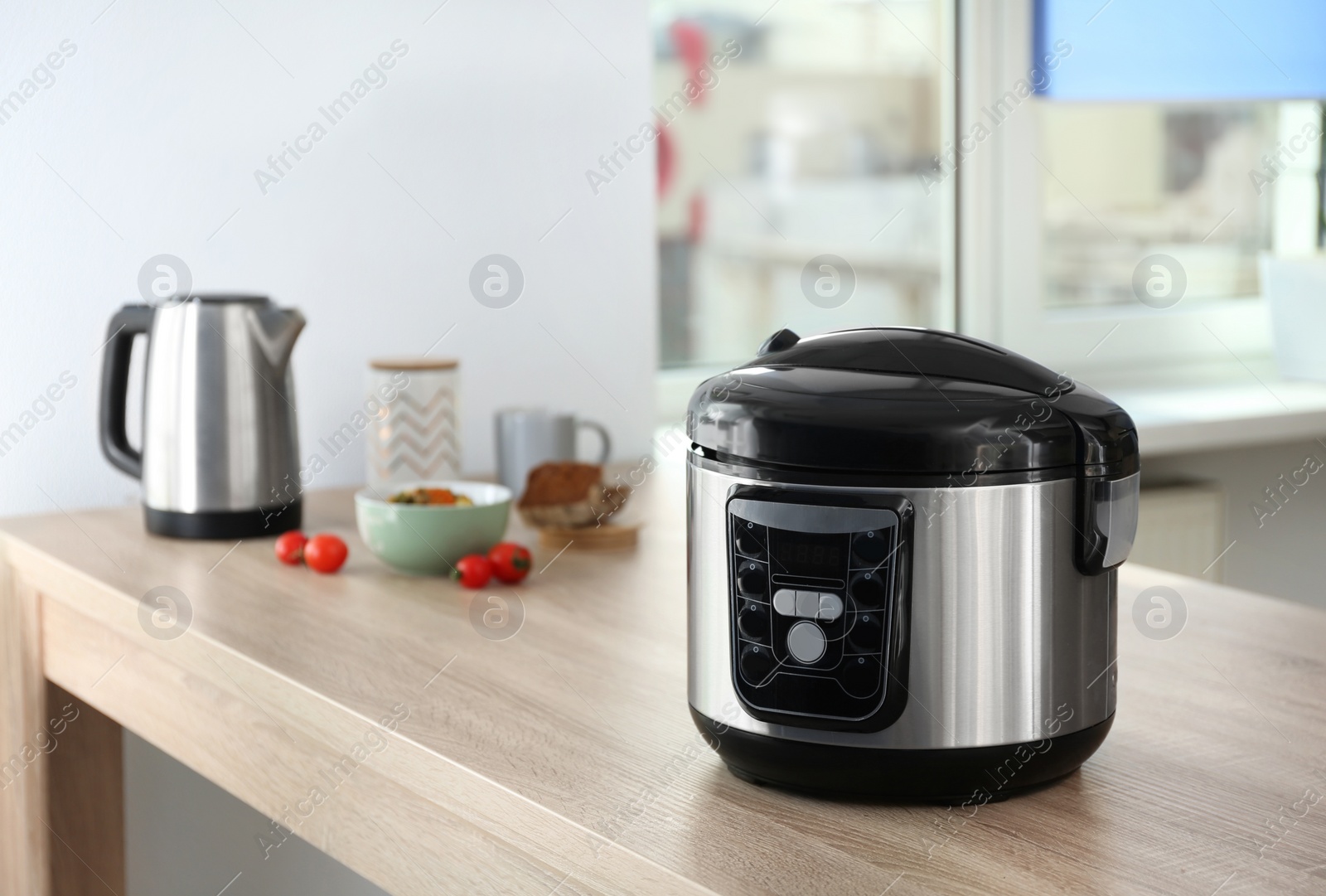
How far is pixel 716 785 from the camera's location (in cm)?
66

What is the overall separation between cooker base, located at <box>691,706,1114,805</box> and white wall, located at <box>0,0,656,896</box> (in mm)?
1055

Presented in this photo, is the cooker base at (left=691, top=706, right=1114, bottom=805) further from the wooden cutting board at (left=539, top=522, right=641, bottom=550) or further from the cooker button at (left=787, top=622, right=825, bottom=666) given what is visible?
the wooden cutting board at (left=539, top=522, right=641, bottom=550)

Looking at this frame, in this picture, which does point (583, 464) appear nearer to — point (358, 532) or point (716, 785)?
point (358, 532)

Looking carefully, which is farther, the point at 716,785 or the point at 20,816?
the point at 20,816

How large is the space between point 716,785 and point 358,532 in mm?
750

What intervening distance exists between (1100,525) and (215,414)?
91 centimetres

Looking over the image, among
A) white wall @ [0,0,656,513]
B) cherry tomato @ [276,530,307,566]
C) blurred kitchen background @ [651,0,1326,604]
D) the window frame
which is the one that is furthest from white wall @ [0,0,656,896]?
the window frame

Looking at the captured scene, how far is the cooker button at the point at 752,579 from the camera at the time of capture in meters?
0.61

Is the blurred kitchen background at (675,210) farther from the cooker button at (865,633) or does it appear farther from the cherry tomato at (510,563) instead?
the cooker button at (865,633)

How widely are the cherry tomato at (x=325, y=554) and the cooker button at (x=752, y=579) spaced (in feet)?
2.05

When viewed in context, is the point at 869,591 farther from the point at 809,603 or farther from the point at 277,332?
the point at 277,332

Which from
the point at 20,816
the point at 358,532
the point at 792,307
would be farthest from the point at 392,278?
the point at 792,307

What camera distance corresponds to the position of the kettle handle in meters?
1.30

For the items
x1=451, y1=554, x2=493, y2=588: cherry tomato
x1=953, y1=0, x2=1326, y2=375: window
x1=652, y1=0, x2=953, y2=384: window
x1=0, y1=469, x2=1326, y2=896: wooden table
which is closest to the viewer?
x1=0, y1=469, x2=1326, y2=896: wooden table
